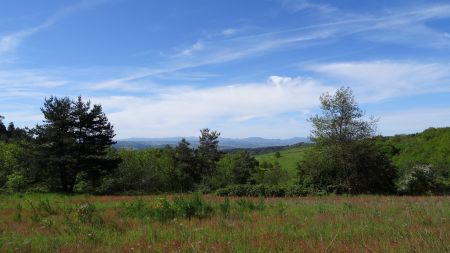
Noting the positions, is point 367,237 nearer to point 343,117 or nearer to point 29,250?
point 29,250

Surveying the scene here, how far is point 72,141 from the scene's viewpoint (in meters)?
41.6

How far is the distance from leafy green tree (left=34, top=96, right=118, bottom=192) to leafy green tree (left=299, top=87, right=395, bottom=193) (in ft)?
64.3

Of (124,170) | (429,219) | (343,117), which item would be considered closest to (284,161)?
(124,170)

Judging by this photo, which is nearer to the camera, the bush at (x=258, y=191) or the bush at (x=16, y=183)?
the bush at (x=258, y=191)

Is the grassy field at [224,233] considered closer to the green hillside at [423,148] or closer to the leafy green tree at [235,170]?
the leafy green tree at [235,170]

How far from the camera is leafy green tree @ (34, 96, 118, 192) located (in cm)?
4219

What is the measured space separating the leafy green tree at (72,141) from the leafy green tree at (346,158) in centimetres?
1959

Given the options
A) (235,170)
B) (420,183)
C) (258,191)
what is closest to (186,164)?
(235,170)

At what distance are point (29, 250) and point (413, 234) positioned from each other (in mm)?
6854

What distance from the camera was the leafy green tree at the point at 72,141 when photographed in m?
42.2

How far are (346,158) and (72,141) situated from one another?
25.2m

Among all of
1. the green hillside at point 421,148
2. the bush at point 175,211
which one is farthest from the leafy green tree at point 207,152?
the bush at point 175,211

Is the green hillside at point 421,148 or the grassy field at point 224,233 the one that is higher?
the green hillside at point 421,148

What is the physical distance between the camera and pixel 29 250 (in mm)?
8430
